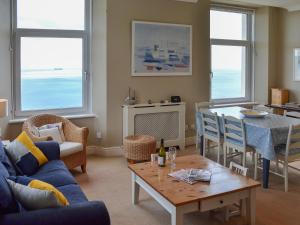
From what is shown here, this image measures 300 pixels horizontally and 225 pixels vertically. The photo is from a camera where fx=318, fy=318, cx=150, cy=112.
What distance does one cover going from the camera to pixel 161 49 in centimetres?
543

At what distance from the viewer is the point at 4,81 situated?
453 cm

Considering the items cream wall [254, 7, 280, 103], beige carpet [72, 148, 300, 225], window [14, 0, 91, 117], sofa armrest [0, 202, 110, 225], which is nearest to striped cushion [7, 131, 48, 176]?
beige carpet [72, 148, 300, 225]

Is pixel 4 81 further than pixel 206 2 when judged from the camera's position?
No

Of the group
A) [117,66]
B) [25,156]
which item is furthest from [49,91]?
[25,156]

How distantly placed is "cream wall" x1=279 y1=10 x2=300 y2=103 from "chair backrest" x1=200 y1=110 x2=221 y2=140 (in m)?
2.71

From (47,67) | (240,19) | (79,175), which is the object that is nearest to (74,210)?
(79,175)

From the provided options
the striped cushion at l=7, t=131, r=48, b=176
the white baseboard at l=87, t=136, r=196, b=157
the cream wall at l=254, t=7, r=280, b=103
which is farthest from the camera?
the cream wall at l=254, t=7, r=280, b=103

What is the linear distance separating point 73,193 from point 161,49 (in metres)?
3.43

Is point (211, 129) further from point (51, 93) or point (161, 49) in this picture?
point (51, 93)

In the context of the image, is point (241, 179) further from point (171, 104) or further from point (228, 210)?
point (171, 104)

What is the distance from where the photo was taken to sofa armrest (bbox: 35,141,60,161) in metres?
→ 3.45

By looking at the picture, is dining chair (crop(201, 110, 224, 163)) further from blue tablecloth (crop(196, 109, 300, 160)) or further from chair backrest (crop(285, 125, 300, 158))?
chair backrest (crop(285, 125, 300, 158))

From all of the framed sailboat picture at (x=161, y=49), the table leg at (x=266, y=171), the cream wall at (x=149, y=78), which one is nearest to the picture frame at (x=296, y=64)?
the cream wall at (x=149, y=78)

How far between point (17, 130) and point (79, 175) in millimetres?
1269
